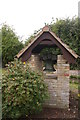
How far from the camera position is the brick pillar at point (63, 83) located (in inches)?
227

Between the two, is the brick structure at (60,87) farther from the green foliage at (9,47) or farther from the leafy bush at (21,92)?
the green foliage at (9,47)

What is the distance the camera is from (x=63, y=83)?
579cm

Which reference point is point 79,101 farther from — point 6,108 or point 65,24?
point 65,24

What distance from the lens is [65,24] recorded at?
13.3 meters

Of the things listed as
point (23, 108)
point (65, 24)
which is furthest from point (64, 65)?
point (65, 24)

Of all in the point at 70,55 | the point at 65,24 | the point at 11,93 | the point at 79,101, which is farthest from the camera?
the point at 65,24

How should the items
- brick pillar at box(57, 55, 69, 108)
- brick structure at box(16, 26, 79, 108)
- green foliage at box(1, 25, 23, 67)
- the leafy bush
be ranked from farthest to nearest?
green foliage at box(1, 25, 23, 67)
brick pillar at box(57, 55, 69, 108)
brick structure at box(16, 26, 79, 108)
the leafy bush

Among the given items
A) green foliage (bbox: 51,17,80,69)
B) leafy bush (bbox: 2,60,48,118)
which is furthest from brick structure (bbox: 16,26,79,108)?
green foliage (bbox: 51,17,80,69)

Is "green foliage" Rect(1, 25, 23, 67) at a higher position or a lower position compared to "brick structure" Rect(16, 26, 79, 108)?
higher

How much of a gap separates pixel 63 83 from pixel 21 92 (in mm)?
1889

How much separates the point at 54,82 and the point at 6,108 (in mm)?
2015

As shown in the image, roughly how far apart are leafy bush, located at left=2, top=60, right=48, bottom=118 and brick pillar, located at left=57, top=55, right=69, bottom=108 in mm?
940

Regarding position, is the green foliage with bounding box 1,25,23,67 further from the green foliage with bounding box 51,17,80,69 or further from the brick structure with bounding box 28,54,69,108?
the brick structure with bounding box 28,54,69,108

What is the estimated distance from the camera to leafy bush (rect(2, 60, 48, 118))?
4422 mm
